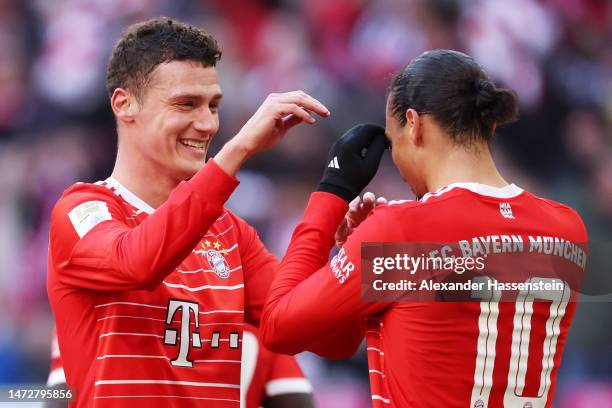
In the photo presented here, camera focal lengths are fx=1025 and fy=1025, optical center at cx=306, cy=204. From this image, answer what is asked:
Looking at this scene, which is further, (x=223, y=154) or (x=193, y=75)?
(x=193, y=75)

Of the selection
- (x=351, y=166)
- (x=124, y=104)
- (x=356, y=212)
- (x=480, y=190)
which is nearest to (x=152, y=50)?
(x=124, y=104)

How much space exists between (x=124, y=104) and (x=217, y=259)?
56 centimetres

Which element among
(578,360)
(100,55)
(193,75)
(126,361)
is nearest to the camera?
(126,361)

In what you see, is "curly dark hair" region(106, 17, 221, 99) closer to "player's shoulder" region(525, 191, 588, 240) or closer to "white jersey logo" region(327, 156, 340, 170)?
"white jersey logo" region(327, 156, 340, 170)

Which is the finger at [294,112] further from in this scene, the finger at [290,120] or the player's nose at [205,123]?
the player's nose at [205,123]

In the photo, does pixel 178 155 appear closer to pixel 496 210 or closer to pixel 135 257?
pixel 135 257

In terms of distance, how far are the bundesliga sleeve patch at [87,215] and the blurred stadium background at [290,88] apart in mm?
3972

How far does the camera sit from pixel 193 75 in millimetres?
3121

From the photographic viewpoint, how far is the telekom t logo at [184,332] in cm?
296

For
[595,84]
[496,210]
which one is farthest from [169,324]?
[595,84]

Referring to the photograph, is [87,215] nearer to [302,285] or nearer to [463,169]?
[302,285]

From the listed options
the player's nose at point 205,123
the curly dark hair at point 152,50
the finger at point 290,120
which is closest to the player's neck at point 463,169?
the finger at point 290,120

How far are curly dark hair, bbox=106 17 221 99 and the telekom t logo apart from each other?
2.18ft

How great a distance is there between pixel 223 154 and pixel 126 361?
2.12 feet
